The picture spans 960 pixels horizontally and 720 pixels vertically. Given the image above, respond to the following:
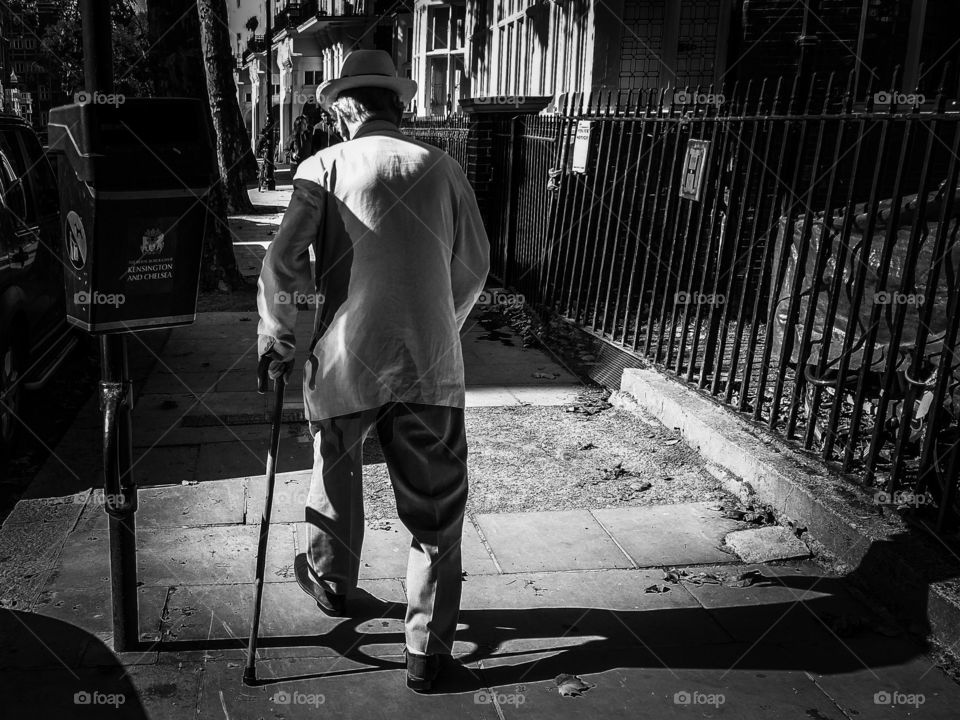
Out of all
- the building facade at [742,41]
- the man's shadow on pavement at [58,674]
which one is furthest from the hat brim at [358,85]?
the building facade at [742,41]

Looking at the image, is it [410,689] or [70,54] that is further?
[70,54]

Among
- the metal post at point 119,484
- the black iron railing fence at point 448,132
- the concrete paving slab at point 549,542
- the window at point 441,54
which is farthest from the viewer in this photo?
the window at point 441,54

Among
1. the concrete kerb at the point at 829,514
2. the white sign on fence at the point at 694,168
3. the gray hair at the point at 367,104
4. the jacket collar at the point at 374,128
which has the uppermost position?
the gray hair at the point at 367,104

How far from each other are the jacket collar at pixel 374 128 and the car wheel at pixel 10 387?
3177mm

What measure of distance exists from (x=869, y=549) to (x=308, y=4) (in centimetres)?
3990

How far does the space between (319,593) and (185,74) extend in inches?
354

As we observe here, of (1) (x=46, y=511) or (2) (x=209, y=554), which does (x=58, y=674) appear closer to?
(2) (x=209, y=554)

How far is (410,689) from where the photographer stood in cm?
323

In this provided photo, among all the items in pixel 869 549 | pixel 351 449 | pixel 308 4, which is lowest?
pixel 869 549

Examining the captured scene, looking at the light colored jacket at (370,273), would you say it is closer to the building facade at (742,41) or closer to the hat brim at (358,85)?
the hat brim at (358,85)

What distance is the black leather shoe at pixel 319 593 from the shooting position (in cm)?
365

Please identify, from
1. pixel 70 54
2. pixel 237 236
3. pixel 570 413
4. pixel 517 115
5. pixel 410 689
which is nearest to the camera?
pixel 410 689

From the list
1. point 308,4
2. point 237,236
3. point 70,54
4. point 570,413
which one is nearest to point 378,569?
point 570,413

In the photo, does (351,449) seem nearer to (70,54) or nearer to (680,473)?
(680,473)
